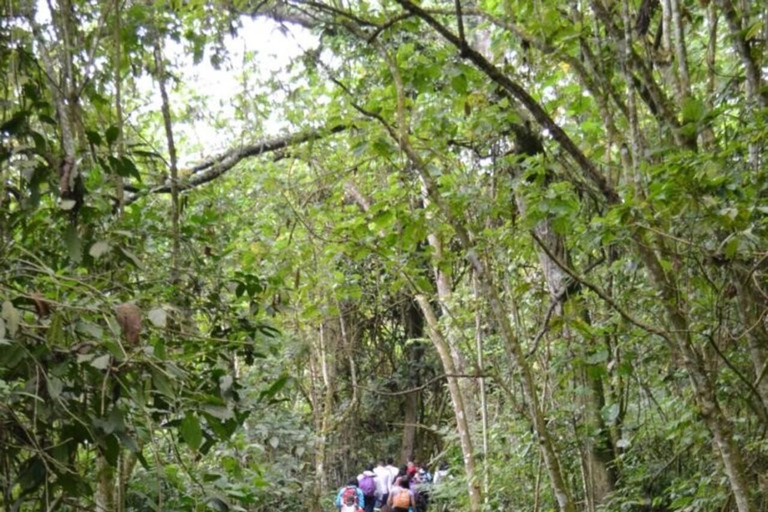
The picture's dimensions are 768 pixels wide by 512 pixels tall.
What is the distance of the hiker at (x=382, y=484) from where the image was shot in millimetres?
10328

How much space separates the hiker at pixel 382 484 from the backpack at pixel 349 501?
49.7 inches

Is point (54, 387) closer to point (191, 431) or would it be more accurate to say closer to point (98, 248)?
point (191, 431)

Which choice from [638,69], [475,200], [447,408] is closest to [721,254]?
[638,69]

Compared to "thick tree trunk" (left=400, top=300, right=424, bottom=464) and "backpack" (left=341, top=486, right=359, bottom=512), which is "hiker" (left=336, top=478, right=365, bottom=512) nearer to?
"backpack" (left=341, top=486, right=359, bottom=512)

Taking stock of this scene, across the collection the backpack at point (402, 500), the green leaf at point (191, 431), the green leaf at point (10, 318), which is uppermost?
the backpack at point (402, 500)

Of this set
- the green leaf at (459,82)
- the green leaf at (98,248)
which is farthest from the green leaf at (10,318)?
the green leaf at (459,82)

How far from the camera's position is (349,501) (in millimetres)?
8945

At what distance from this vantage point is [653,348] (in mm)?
4180

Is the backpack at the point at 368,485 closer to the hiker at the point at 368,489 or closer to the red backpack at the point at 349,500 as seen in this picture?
the hiker at the point at 368,489

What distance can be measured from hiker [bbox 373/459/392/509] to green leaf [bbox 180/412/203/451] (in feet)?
28.2

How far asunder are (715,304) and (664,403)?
4.98 ft

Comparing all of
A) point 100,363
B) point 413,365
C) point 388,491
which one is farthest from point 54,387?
point 413,365

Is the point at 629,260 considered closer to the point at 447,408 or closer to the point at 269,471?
the point at 269,471

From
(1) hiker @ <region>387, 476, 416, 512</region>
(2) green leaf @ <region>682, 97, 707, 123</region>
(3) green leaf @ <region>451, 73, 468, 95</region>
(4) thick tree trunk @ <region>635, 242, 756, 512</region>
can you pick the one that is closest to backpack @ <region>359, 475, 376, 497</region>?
(1) hiker @ <region>387, 476, 416, 512</region>
